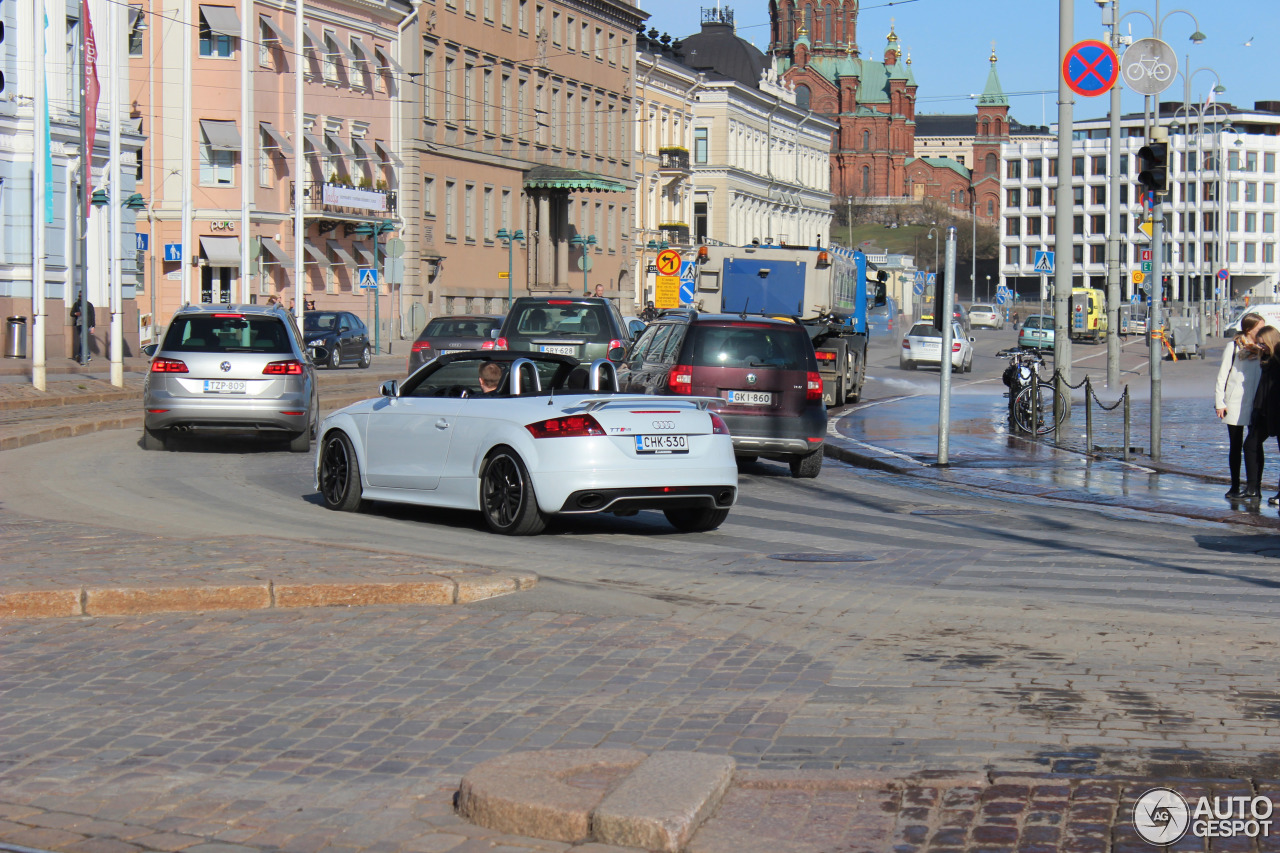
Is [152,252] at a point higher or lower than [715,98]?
lower

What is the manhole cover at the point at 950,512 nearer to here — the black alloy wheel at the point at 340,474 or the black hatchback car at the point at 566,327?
the black alloy wheel at the point at 340,474

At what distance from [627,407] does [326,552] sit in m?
2.84

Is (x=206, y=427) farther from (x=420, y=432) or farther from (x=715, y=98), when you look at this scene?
(x=715, y=98)

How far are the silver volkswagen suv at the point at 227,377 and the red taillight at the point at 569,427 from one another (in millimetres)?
7756

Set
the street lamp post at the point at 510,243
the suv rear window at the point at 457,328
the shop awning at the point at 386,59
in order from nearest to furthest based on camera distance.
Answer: the suv rear window at the point at 457,328 → the shop awning at the point at 386,59 → the street lamp post at the point at 510,243

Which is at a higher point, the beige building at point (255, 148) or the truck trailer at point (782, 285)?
the beige building at point (255, 148)

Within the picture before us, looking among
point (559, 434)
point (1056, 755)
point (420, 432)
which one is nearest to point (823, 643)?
point (1056, 755)

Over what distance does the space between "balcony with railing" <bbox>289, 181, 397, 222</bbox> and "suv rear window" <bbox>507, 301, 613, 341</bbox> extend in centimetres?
3473

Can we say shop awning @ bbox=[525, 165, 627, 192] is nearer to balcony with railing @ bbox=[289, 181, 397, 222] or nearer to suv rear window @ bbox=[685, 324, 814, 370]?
balcony with railing @ bbox=[289, 181, 397, 222]

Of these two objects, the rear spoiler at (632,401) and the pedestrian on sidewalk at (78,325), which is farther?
the pedestrian on sidewalk at (78,325)

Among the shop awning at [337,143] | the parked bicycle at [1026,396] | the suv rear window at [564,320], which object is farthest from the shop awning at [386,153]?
the parked bicycle at [1026,396]

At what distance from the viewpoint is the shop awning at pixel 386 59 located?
64.8 metres

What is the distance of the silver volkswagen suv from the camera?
18.6m

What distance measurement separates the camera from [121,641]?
25.7 ft
